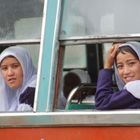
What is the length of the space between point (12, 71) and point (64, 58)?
0.41 meters

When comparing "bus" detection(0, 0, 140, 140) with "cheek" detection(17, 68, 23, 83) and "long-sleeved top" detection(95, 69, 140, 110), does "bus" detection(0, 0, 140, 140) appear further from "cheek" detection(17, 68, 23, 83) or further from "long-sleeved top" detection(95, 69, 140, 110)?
"cheek" detection(17, 68, 23, 83)

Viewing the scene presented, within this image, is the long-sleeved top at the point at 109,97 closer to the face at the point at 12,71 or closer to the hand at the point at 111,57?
the hand at the point at 111,57

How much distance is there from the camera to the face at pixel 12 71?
404cm

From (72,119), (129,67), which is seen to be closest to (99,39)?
(129,67)

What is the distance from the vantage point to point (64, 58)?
3830mm

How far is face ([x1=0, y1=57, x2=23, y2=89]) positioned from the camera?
4.04 meters

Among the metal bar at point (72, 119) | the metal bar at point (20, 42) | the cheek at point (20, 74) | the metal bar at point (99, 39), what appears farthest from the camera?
the cheek at point (20, 74)

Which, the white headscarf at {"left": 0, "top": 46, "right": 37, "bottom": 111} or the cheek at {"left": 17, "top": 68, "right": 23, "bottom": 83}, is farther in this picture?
the cheek at {"left": 17, "top": 68, "right": 23, "bottom": 83}

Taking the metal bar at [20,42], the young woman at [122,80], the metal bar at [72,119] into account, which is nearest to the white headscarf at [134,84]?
the young woman at [122,80]

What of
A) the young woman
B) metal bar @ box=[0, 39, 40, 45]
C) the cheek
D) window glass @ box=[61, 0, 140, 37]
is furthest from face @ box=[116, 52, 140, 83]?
the cheek

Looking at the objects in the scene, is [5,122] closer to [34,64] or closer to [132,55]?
[34,64]

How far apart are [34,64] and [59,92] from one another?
→ 0.87ft

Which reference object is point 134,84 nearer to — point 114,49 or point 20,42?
point 114,49

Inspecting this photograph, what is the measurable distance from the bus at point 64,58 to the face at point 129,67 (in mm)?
99
